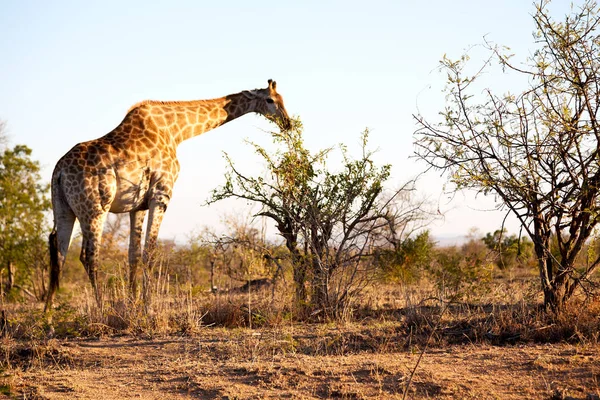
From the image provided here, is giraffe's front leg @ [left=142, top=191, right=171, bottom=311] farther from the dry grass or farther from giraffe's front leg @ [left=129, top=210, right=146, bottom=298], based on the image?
the dry grass

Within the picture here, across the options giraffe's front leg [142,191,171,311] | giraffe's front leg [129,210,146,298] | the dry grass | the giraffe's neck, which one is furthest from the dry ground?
the giraffe's neck

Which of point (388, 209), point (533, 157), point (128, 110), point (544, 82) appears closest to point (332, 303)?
point (388, 209)

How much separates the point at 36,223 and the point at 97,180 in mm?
7164

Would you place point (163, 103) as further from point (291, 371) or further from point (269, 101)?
point (291, 371)

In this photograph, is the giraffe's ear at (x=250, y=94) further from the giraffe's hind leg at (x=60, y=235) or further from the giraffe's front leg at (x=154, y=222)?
the giraffe's hind leg at (x=60, y=235)

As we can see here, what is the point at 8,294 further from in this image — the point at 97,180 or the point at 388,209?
the point at 388,209

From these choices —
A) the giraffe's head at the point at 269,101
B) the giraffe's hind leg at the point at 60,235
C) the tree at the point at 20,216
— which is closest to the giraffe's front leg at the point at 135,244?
the giraffe's hind leg at the point at 60,235

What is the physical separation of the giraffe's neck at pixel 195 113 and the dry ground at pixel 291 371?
438cm

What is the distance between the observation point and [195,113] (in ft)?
35.3

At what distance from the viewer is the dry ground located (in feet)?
16.3

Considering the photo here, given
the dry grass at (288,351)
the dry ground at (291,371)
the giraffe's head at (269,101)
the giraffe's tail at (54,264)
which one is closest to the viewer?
the dry ground at (291,371)

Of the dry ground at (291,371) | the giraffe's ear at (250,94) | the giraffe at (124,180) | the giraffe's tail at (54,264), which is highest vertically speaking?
the giraffe's ear at (250,94)

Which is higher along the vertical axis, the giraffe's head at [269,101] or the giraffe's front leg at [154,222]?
the giraffe's head at [269,101]

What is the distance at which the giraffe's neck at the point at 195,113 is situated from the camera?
34.0 feet
